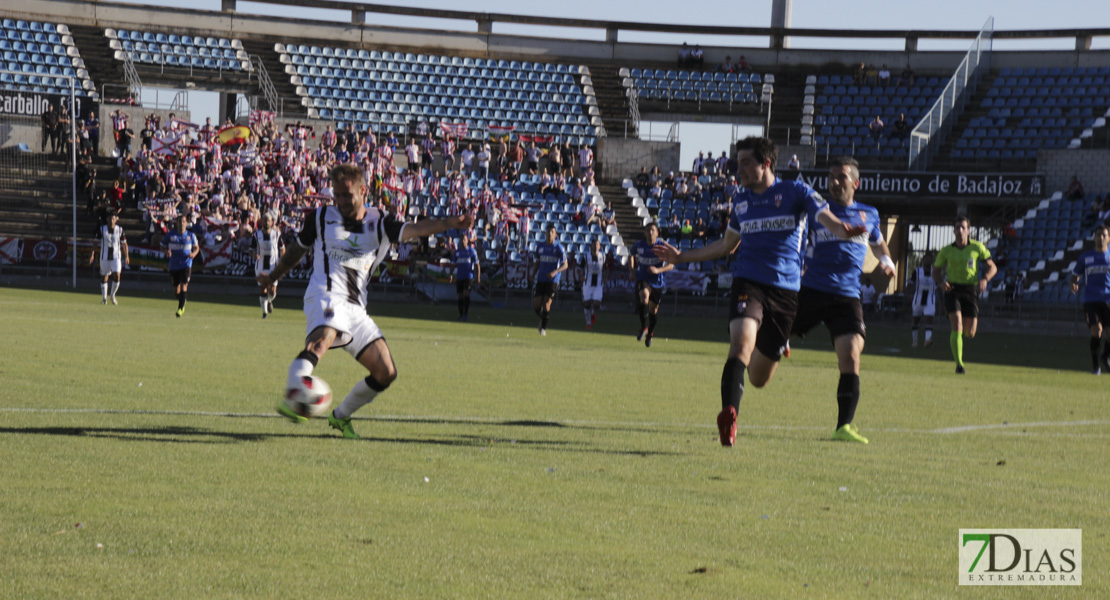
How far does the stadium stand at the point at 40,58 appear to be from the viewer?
44.7 meters

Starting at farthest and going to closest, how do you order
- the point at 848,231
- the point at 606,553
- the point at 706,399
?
1. the point at 706,399
2. the point at 848,231
3. the point at 606,553

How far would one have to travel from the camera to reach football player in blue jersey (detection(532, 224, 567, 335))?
24.3m

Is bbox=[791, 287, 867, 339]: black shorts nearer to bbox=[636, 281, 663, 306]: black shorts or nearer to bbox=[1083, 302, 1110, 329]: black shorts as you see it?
bbox=[1083, 302, 1110, 329]: black shorts

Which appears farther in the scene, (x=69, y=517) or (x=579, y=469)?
(x=579, y=469)

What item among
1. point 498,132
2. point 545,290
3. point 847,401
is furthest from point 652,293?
point 498,132

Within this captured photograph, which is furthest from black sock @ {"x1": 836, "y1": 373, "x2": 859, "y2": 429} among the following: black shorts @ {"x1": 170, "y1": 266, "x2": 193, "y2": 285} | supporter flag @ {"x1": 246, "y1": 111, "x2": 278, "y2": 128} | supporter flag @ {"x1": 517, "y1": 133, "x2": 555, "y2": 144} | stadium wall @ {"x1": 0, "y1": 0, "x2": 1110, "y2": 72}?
stadium wall @ {"x1": 0, "y1": 0, "x2": 1110, "y2": 72}

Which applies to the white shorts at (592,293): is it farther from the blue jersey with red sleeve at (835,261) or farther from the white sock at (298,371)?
the white sock at (298,371)

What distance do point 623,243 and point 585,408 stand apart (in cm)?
3080

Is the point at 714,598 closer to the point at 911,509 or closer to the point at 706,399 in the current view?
the point at 911,509

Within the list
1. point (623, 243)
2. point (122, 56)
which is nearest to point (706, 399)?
point (623, 243)

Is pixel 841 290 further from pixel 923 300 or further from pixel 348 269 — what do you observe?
pixel 923 300

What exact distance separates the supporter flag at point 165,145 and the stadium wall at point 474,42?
1019 centimetres

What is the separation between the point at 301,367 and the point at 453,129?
38.5 meters

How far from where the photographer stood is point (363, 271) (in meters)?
8.38
